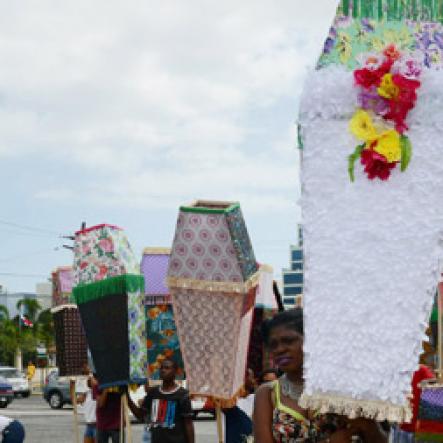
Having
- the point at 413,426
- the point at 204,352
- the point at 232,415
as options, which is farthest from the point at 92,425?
the point at 413,426

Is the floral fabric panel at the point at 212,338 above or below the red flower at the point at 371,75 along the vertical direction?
below

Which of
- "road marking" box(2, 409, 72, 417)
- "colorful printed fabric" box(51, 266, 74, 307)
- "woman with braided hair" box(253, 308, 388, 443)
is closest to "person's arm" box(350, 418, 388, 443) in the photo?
"woman with braided hair" box(253, 308, 388, 443)

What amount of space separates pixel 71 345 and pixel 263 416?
636 cm

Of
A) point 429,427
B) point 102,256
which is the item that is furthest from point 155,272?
point 429,427

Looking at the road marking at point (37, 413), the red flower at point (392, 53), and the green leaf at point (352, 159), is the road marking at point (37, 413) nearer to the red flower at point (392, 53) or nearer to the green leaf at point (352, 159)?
the green leaf at point (352, 159)

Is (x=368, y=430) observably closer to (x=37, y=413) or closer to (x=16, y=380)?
(x=37, y=413)

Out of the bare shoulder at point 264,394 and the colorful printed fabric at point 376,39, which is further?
the bare shoulder at point 264,394

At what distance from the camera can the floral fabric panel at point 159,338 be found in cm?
855

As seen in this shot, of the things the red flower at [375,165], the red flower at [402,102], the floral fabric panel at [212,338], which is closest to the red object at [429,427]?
the red flower at [375,165]

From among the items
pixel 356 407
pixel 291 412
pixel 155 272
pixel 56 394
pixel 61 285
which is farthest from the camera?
pixel 56 394

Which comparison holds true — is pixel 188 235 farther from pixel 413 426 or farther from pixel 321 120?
pixel 321 120

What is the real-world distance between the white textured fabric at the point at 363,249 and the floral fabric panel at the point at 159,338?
493 cm

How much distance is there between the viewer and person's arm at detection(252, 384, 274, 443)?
12.8ft

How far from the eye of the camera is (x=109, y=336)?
840 cm
